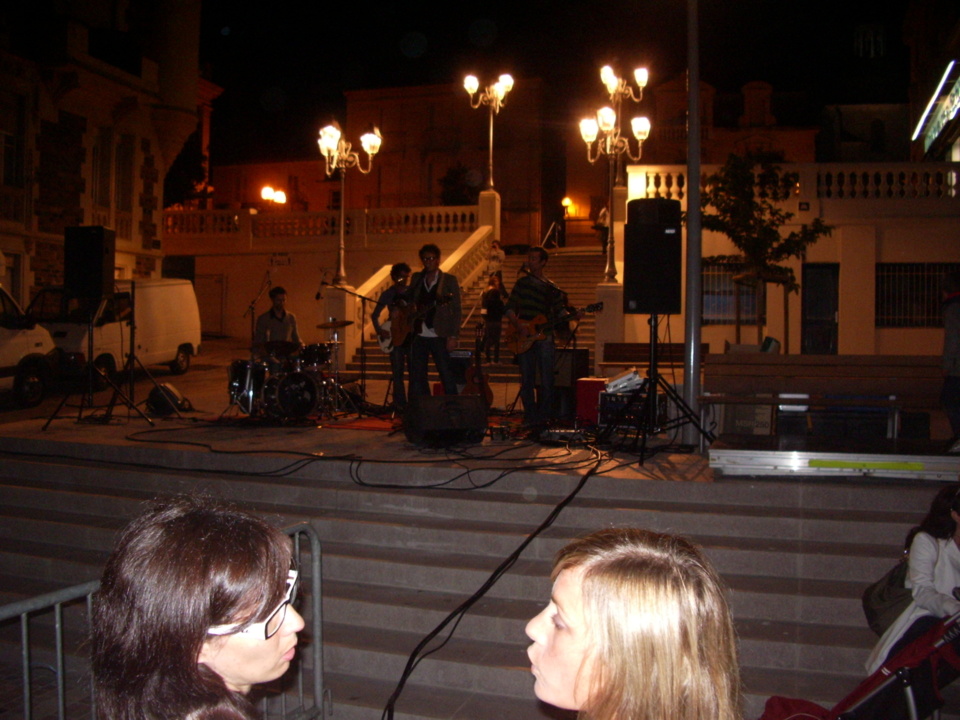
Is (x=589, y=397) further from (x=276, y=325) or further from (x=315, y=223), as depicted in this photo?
(x=315, y=223)

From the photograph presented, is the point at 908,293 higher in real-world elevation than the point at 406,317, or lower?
higher

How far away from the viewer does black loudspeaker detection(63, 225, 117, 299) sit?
9.13 meters

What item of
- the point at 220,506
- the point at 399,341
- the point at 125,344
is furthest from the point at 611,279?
the point at 220,506

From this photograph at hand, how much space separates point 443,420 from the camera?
727 cm

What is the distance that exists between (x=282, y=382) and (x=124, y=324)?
25.4 ft

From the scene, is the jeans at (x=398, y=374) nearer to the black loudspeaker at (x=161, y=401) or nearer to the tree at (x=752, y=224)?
the black loudspeaker at (x=161, y=401)

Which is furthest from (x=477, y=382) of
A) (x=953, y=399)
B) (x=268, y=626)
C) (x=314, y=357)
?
(x=268, y=626)

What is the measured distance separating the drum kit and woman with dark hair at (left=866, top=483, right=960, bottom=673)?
659 centimetres

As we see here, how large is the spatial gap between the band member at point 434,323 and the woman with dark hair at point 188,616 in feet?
23.5

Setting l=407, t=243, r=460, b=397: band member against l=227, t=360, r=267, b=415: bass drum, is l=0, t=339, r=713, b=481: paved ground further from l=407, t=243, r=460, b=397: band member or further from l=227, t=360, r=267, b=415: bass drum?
l=407, t=243, r=460, b=397: band member

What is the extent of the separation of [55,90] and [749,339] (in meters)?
17.9

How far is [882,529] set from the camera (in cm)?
520

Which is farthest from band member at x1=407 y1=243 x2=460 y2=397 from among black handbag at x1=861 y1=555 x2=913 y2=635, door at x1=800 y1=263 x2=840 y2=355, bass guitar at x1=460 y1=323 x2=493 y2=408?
door at x1=800 y1=263 x2=840 y2=355

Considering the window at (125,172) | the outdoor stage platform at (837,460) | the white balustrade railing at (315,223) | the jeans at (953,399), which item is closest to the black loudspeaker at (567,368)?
the outdoor stage platform at (837,460)
